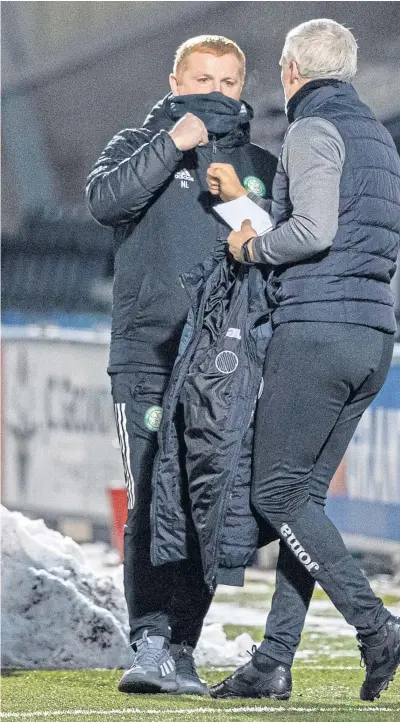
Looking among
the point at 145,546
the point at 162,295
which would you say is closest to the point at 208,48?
the point at 162,295

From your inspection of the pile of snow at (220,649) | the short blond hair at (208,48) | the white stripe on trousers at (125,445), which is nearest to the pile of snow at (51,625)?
the pile of snow at (220,649)

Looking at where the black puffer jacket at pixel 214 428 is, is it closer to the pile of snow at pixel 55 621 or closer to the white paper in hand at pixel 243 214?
the white paper in hand at pixel 243 214

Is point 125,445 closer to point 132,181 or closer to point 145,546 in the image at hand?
point 145,546

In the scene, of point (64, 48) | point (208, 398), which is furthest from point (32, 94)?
point (208, 398)

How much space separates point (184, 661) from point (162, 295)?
3.39ft

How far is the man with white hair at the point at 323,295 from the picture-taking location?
3.81 meters

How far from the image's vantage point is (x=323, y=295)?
3820mm

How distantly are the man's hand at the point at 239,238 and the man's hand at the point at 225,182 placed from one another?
102mm

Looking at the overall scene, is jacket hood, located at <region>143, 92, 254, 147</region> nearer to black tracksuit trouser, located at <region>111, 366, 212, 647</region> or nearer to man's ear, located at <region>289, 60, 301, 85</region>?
man's ear, located at <region>289, 60, 301, 85</region>

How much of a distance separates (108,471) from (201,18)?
9.02 feet

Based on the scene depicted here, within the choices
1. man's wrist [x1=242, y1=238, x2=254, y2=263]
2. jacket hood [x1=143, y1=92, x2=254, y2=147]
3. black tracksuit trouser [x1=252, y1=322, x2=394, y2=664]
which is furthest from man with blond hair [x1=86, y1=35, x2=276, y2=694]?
black tracksuit trouser [x1=252, y1=322, x2=394, y2=664]

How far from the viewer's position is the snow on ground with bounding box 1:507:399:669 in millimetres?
5086

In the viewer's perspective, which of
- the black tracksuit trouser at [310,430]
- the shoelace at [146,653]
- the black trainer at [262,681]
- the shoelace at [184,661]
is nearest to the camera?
the black tracksuit trouser at [310,430]

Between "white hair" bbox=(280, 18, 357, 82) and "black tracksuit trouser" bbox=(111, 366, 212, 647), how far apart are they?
3.10ft
